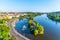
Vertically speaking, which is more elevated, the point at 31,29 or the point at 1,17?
the point at 1,17

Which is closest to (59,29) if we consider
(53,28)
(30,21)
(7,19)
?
(53,28)

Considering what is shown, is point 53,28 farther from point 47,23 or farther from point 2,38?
point 2,38

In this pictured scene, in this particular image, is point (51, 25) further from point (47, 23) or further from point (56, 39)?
point (56, 39)

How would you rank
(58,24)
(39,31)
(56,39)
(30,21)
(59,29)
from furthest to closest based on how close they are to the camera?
(58,24) < (30,21) < (59,29) < (39,31) < (56,39)

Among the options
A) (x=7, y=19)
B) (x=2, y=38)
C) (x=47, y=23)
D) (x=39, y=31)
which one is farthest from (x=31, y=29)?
(x=2, y=38)

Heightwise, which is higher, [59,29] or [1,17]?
[1,17]

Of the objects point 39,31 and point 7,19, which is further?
point 7,19

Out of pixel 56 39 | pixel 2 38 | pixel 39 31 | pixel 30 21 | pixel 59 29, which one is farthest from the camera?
pixel 30 21

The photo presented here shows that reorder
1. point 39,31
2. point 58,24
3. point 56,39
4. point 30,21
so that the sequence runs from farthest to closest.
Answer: point 58,24, point 30,21, point 39,31, point 56,39

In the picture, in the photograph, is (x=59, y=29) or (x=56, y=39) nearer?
(x=56, y=39)
